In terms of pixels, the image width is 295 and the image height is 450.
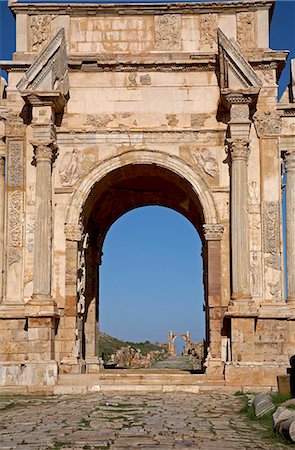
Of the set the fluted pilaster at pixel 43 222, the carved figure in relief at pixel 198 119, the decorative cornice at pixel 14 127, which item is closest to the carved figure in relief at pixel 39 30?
the decorative cornice at pixel 14 127

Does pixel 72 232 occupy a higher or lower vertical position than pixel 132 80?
lower

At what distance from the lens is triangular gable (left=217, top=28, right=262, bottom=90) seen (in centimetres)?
1669

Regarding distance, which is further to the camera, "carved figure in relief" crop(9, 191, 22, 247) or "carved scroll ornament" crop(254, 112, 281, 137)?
"carved scroll ornament" crop(254, 112, 281, 137)

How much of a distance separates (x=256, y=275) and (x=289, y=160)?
9.02 feet

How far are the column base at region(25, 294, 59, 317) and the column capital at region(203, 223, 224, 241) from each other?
3.59 meters

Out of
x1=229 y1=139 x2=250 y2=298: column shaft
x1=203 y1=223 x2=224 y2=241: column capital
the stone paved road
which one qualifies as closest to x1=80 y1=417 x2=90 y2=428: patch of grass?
the stone paved road

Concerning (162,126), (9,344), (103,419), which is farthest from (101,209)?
(103,419)

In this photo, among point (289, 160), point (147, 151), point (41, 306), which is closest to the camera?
point (41, 306)

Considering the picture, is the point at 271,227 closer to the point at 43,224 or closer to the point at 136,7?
the point at 43,224

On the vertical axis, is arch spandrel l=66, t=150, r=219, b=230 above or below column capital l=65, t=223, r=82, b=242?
above

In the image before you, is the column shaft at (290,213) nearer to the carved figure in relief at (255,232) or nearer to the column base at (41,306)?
the carved figure in relief at (255,232)

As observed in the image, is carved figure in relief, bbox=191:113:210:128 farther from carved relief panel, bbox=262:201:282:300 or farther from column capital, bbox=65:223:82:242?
column capital, bbox=65:223:82:242

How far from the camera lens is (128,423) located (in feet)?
33.2

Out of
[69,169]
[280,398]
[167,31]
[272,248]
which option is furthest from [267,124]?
[280,398]
